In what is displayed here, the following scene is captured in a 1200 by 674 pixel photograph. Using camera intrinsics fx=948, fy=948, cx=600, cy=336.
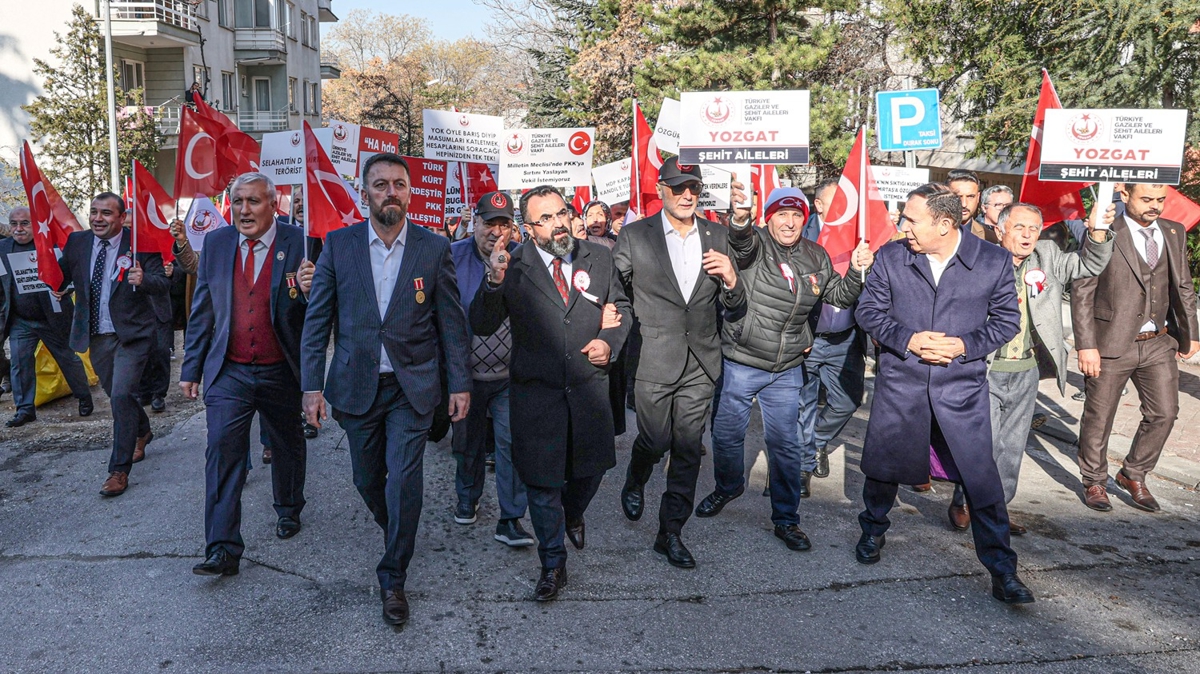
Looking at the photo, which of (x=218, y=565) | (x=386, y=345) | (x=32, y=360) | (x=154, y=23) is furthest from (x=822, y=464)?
(x=154, y=23)

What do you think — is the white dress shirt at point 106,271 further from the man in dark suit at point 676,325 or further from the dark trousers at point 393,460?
the man in dark suit at point 676,325

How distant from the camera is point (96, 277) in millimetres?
6988

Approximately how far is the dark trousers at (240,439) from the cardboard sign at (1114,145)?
521 centimetres

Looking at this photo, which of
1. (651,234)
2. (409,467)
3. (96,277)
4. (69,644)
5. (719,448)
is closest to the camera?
(69,644)

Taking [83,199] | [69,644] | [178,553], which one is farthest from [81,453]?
[83,199]

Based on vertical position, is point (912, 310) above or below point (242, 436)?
above

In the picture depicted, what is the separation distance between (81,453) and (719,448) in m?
5.00

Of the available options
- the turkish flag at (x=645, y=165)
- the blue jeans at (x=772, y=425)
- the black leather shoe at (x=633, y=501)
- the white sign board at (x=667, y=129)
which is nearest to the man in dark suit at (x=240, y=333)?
the black leather shoe at (x=633, y=501)

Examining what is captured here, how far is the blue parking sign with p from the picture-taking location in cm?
1101

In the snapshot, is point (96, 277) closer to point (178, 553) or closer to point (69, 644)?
point (178, 553)

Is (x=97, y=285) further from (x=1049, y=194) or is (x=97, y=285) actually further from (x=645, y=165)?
(x=1049, y=194)

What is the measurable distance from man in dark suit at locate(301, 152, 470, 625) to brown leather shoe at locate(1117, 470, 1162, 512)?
455 cm

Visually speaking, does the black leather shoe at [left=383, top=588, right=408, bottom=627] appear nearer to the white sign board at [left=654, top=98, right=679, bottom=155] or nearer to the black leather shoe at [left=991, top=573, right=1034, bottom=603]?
the black leather shoe at [left=991, top=573, right=1034, bottom=603]

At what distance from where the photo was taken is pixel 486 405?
18.5 ft
